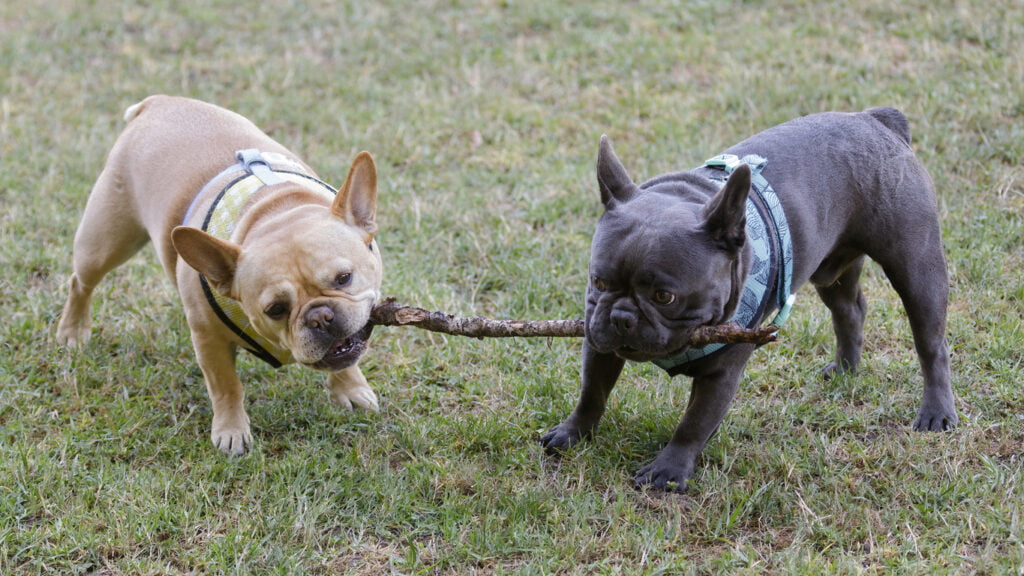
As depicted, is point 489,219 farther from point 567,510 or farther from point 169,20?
point 169,20

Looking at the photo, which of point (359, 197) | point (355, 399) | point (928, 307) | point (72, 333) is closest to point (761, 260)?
point (928, 307)

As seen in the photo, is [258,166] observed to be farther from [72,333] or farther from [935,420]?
[935,420]

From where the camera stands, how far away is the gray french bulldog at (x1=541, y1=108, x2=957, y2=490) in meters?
3.45

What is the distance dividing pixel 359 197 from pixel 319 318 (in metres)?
0.66

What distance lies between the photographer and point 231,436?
443cm

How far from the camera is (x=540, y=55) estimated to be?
838 centimetres

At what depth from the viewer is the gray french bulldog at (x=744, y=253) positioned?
3.45 meters

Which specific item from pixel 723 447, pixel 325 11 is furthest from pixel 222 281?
pixel 325 11

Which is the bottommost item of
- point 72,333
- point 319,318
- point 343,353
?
point 72,333

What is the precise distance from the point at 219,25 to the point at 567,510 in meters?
7.24

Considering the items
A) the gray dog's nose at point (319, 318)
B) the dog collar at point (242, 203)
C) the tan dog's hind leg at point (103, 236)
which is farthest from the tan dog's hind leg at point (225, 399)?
the tan dog's hind leg at point (103, 236)

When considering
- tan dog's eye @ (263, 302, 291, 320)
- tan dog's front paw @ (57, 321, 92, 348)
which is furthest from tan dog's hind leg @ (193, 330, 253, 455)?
tan dog's front paw @ (57, 321, 92, 348)

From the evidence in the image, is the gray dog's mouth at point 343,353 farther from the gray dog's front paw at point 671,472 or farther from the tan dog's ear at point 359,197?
the gray dog's front paw at point 671,472

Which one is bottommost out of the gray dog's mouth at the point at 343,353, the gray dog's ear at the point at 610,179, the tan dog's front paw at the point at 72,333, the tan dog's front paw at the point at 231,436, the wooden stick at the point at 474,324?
the tan dog's front paw at the point at 72,333
